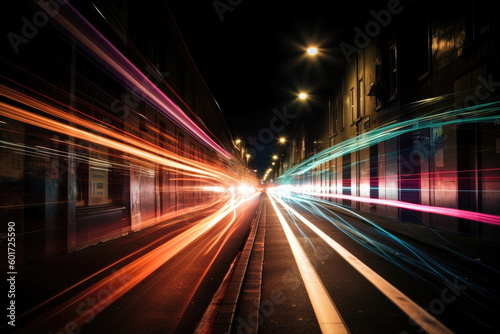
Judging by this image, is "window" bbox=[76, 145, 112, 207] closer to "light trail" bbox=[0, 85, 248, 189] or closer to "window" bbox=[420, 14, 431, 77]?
"light trail" bbox=[0, 85, 248, 189]

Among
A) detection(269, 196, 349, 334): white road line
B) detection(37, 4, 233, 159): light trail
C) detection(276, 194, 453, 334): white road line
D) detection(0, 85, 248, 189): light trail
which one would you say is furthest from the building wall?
detection(37, 4, 233, 159): light trail

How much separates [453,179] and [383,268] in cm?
632

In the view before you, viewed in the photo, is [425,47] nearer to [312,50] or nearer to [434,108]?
[434,108]

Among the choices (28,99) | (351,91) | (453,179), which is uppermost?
(351,91)

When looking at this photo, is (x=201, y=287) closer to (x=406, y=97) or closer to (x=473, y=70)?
(x=473, y=70)

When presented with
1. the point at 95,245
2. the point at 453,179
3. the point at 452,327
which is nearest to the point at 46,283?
the point at 95,245

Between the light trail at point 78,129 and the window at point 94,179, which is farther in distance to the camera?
the window at point 94,179

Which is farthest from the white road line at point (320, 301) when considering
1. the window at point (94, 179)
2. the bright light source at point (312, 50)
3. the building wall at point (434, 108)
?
the bright light source at point (312, 50)

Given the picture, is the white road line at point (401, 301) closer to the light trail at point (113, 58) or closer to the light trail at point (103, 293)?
the light trail at point (103, 293)

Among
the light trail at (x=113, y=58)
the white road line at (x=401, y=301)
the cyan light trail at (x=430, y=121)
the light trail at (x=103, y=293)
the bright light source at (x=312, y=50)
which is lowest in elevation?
the light trail at (x=103, y=293)

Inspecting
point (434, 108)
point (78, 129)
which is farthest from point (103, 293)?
point (434, 108)

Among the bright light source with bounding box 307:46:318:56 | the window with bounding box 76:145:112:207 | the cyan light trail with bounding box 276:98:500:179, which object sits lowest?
the window with bounding box 76:145:112:207

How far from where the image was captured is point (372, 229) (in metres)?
11.1

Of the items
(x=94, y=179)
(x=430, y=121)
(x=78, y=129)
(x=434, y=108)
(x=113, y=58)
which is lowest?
(x=94, y=179)
